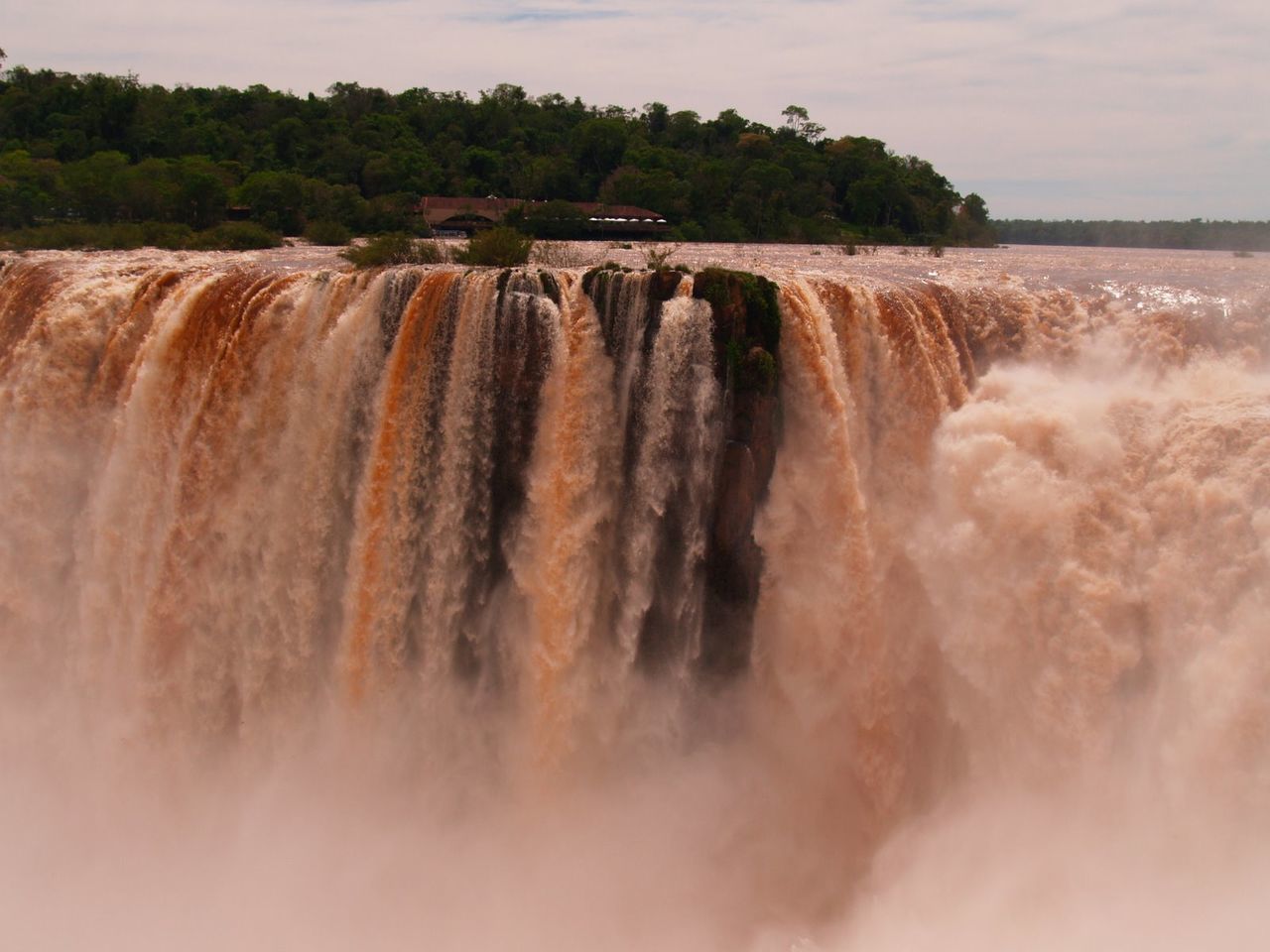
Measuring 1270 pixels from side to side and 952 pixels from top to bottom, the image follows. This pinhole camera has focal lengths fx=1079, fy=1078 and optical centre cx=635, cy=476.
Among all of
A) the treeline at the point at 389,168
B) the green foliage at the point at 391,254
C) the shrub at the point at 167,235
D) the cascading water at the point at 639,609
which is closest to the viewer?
the cascading water at the point at 639,609

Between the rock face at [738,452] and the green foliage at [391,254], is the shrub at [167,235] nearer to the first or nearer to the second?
the green foliage at [391,254]

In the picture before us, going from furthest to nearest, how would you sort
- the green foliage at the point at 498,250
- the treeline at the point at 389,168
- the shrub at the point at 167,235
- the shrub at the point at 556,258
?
the treeline at the point at 389,168, the shrub at the point at 167,235, the shrub at the point at 556,258, the green foliage at the point at 498,250

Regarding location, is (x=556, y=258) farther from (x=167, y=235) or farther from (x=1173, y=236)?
(x=1173, y=236)

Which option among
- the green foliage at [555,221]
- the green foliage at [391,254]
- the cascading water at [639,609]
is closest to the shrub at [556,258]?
the green foliage at [391,254]

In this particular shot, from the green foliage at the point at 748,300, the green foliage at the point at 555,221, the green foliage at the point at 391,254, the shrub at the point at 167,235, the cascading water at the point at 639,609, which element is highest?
the green foliage at the point at 555,221

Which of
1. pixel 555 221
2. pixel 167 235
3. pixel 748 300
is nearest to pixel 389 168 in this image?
pixel 555 221

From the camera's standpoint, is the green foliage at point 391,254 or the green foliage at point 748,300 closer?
the green foliage at point 748,300

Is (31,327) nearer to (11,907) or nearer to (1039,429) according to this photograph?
(11,907)
